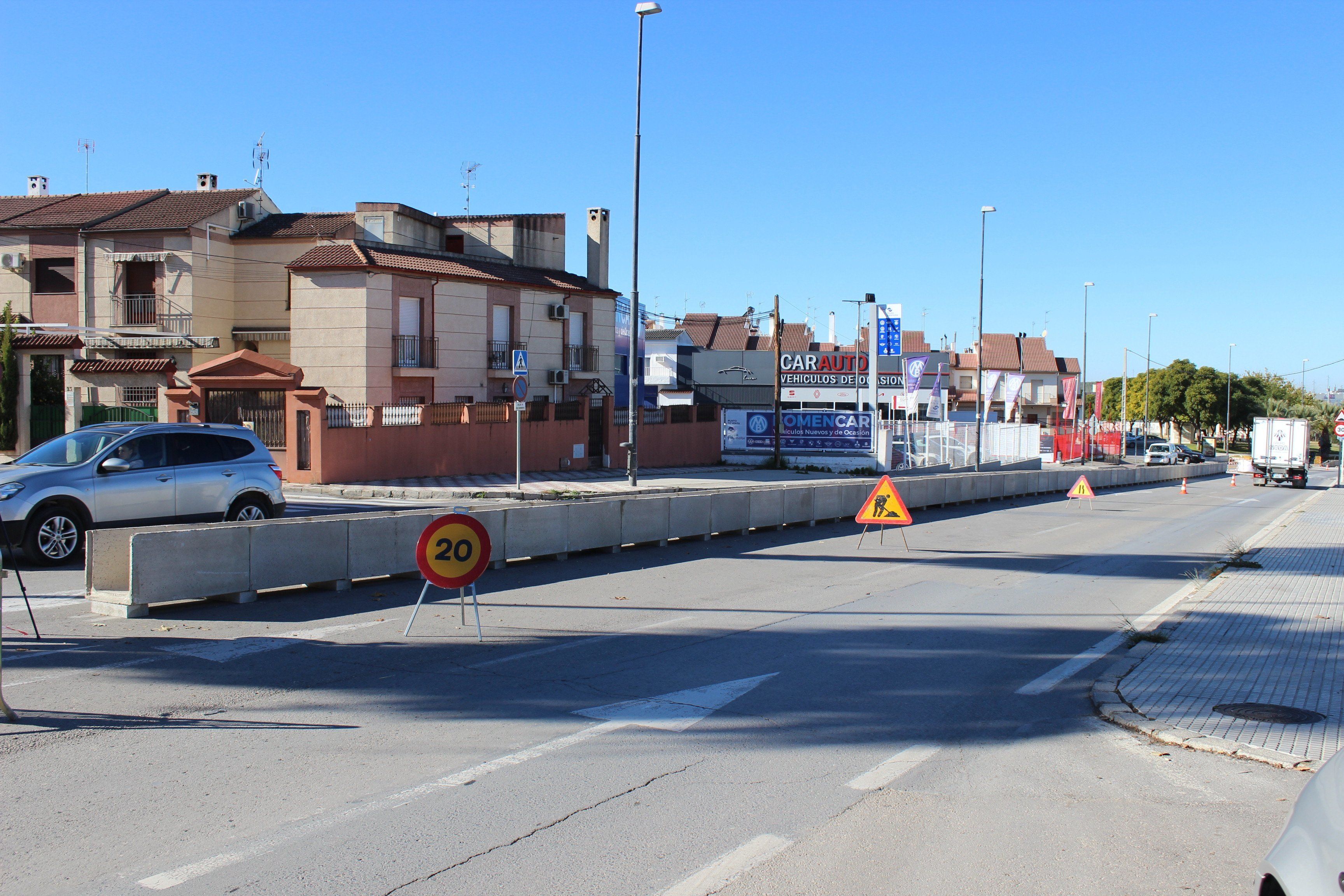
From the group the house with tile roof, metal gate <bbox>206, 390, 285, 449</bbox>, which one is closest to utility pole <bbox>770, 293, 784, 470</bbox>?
metal gate <bbox>206, 390, 285, 449</bbox>

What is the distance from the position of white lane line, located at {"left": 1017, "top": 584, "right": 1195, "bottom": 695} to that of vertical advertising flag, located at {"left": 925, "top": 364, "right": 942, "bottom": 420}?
42903mm

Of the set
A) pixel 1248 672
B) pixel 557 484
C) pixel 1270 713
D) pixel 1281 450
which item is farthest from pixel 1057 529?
pixel 1281 450

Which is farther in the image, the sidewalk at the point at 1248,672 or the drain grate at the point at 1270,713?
the drain grate at the point at 1270,713

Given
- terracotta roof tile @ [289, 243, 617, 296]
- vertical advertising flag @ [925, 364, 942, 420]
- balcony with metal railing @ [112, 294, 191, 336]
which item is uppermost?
terracotta roof tile @ [289, 243, 617, 296]

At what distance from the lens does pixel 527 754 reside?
6.20 metres

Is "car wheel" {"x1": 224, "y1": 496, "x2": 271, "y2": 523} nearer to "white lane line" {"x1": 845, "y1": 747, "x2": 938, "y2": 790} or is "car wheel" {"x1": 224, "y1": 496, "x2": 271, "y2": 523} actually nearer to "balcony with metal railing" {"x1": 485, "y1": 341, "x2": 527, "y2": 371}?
"white lane line" {"x1": 845, "y1": 747, "x2": 938, "y2": 790}

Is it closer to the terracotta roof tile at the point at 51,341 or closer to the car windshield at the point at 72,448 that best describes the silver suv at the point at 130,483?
the car windshield at the point at 72,448

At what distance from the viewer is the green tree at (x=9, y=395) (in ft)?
110

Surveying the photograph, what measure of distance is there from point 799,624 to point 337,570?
5.34 metres

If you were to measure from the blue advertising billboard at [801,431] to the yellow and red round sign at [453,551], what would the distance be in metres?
33.9

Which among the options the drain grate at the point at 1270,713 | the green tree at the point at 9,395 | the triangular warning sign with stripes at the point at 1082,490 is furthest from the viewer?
the green tree at the point at 9,395

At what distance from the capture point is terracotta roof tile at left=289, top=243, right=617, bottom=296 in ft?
111

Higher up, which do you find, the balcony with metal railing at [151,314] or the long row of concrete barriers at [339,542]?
the balcony with metal railing at [151,314]

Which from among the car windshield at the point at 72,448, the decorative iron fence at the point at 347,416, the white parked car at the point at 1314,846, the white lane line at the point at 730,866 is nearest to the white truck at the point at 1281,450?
the decorative iron fence at the point at 347,416
